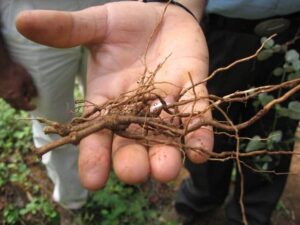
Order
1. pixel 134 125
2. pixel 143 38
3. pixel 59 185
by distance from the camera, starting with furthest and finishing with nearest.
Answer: pixel 59 185
pixel 143 38
pixel 134 125

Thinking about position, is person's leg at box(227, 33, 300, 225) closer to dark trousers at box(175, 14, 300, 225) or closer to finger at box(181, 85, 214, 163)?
dark trousers at box(175, 14, 300, 225)

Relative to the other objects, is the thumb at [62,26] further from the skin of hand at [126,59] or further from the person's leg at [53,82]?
the person's leg at [53,82]

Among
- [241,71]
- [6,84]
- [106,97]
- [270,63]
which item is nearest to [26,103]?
[6,84]

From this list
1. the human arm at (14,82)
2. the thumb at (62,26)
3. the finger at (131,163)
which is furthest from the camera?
the human arm at (14,82)

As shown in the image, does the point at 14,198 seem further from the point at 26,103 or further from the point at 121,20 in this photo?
the point at 121,20

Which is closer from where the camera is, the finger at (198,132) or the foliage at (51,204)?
the finger at (198,132)

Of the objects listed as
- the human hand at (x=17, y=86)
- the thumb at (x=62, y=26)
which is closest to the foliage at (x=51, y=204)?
the human hand at (x=17, y=86)

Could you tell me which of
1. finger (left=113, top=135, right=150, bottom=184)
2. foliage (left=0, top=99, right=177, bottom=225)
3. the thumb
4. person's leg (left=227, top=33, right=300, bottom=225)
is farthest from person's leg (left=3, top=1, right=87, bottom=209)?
person's leg (left=227, top=33, right=300, bottom=225)

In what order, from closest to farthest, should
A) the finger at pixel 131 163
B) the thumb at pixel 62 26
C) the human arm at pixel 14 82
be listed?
the finger at pixel 131 163
the thumb at pixel 62 26
the human arm at pixel 14 82
